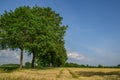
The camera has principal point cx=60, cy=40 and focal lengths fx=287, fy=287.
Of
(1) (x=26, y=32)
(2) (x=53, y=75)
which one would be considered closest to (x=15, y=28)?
(1) (x=26, y=32)

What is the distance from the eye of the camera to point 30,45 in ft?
189

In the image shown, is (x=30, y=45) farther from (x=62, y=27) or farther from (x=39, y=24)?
(x=62, y=27)

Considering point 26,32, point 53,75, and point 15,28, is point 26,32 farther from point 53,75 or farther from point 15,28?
point 53,75

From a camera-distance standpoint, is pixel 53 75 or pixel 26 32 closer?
pixel 53 75

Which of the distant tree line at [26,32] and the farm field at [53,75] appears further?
the distant tree line at [26,32]

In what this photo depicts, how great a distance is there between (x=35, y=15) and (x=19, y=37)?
23.3 ft

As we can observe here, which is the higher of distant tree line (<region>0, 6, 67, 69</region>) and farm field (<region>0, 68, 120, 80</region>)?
distant tree line (<region>0, 6, 67, 69</region>)

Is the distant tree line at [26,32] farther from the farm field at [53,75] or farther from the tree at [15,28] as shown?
the farm field at [53,75]

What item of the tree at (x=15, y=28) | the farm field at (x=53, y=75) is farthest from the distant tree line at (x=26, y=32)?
the farm field at (x=53, y=75)

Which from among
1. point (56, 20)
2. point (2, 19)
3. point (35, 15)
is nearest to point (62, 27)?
point (56, 20)

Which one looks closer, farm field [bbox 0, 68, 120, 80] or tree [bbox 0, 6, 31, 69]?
farm field [bbox 0, 68, 120, 80]

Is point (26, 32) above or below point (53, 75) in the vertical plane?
above

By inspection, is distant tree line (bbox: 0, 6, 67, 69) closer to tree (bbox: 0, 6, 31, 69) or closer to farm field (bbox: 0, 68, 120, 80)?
tree (bbox: 0, 6, 31, 69)

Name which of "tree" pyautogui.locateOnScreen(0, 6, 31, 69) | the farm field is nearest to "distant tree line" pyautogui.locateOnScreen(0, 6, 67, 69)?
"tree" pyautogui.locateOnScreen(0, 6, 31, 69)
